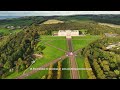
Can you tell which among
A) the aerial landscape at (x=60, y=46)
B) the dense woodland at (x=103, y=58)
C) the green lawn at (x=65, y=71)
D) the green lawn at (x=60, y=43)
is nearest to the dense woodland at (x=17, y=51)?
the aerial landscape at (x=60, y=46)

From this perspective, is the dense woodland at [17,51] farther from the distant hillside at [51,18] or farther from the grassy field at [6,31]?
the distant hillside at [51,18]

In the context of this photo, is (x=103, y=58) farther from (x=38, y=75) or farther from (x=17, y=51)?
(x=17, y=51)

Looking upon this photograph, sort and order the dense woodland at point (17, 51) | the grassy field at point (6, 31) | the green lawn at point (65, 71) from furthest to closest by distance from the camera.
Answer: the grassy field at point (6, 31)
the dense woodland at point (17, 51)
the green lawn at point (65, 71)

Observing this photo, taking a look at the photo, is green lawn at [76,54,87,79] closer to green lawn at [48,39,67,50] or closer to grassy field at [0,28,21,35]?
green lawn at [48,39,67,50]

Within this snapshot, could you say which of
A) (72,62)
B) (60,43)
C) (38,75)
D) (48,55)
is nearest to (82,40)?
(60,43)

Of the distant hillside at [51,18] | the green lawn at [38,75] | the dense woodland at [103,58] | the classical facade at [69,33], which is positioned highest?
the distant hillside at [51,18]
